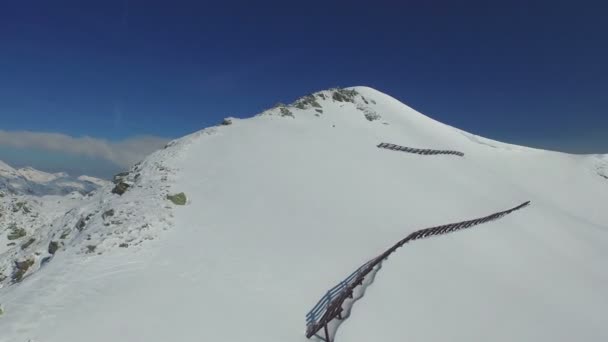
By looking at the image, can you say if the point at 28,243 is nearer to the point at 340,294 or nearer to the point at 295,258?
the point at 295,258

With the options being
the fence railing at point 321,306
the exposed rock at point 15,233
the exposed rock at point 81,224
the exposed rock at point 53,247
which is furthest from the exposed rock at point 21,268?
the fence railing at point 321,306

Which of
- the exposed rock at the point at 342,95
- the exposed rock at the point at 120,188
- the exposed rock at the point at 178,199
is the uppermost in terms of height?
the exposed rock at the point at 342,95

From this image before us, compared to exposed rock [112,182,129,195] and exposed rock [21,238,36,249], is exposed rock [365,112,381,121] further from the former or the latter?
exposed rock [21,238,36,249]

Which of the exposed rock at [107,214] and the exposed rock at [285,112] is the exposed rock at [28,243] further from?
the exposed rock at [285,112]

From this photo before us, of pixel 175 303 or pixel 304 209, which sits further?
pixel 304 209

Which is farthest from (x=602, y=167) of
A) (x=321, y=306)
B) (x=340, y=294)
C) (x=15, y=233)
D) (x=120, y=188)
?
(x=15, y=233)

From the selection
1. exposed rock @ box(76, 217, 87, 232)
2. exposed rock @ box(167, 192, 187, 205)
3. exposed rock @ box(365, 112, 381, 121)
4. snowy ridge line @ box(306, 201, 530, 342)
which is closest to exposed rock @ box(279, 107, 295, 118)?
exposed rock @ box(365, 112, 381, 121)

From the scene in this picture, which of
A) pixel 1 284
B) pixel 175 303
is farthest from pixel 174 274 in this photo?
pixel 1 284

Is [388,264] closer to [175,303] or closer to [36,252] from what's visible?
[175,303]
